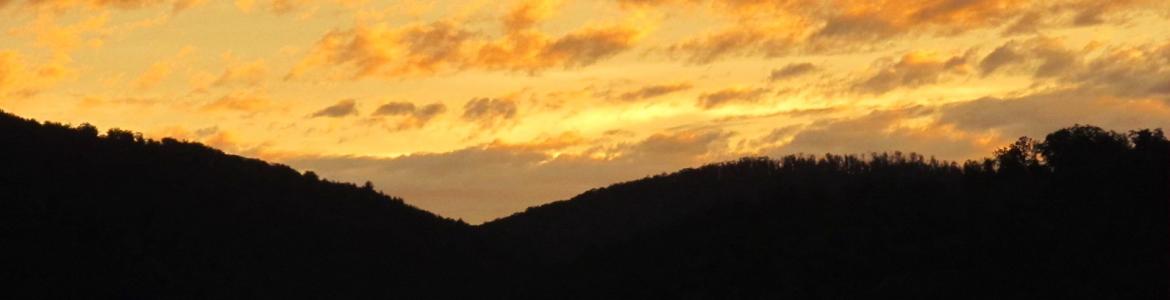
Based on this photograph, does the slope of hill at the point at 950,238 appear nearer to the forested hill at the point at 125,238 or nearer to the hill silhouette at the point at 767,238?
the hill silhouette at the point at 767,238

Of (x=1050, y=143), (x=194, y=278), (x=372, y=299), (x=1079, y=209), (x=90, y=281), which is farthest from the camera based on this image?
(x=372, y=299)

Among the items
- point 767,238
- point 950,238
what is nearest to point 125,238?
point 767,238

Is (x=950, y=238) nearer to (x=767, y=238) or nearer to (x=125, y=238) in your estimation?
(x=767, y=238)

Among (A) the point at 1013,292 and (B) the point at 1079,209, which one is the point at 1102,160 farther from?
(A) the point at 1013,292

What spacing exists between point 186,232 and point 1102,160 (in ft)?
306

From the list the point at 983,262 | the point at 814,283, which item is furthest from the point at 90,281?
the point at 983,262

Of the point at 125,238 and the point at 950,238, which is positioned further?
the point at 125,238

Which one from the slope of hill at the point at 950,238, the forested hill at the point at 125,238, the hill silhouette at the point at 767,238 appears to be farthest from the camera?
the forested hill at the point at 125,238

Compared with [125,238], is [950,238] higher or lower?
lower

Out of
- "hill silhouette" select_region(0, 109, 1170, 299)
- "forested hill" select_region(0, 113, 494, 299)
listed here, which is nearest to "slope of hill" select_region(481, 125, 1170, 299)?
"hill silhouette" select_region(0, 109, 1170, 299)

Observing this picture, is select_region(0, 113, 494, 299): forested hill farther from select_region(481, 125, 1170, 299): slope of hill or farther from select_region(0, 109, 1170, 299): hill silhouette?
select_region(481, 125, 1170, 299): slope of hill

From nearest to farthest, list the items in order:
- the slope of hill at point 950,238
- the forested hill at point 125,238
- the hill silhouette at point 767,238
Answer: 1. the slope of hill at point 950,238
2. the hill silhouette at point 767,238
3. the forested hill at point 125,238

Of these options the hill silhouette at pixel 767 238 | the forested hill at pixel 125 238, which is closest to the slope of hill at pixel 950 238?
the hill silhouette at pixel 767 238

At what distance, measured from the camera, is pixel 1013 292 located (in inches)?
4845
